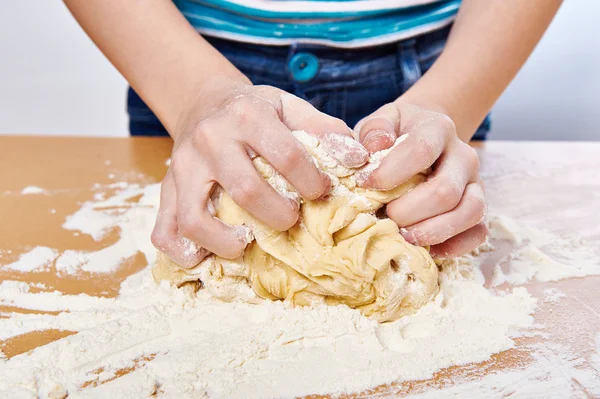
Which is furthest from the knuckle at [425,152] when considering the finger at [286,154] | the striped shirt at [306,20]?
the striped shirt at [306,20]

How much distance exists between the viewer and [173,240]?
887 millimetres

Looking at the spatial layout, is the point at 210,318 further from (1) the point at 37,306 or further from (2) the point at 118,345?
(1) the point at 37,306

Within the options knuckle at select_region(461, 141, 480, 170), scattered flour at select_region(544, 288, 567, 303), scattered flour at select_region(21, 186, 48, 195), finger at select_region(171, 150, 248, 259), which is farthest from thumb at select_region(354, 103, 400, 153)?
scattered flour at select_region(21, 186, 48, 195)

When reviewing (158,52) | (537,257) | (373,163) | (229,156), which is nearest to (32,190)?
(158,52)

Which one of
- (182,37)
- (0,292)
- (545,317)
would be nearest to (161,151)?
(182,37)

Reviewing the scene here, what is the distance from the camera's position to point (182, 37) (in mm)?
1114

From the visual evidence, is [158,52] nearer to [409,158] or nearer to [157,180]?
[157,180]

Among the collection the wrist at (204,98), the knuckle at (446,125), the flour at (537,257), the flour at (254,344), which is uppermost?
the wrist at (204,98)

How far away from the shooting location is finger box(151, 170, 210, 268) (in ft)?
2.91

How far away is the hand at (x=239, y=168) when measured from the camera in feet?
2.68

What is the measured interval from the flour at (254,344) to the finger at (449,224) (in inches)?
3.7

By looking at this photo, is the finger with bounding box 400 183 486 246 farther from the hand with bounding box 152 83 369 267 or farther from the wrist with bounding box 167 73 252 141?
the wrist with bounding box 167 73 252 141

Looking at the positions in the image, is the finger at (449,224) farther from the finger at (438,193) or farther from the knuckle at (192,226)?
the knuckle at (192,226)

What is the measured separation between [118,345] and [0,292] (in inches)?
9.6
